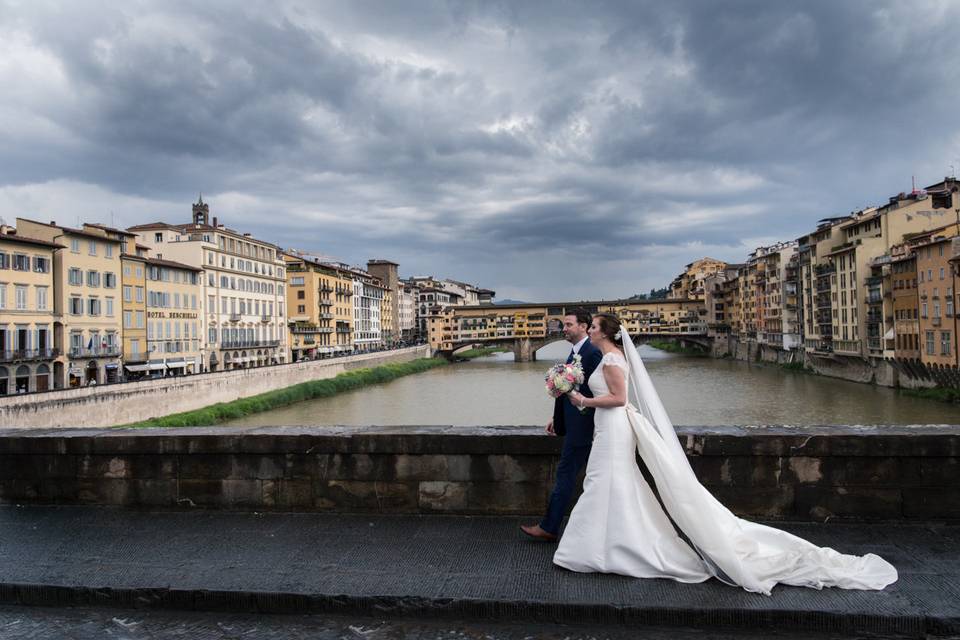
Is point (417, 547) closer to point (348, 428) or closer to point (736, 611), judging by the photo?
point (348, 428)

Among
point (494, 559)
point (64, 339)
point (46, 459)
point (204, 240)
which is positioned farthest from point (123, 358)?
point (494, 559)

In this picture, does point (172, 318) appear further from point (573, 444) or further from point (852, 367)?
point (573, 444)

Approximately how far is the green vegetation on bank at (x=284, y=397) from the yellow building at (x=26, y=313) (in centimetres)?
681

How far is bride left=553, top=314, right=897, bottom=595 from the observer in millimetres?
3789

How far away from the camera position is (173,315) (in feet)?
154

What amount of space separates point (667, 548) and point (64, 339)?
3945cm

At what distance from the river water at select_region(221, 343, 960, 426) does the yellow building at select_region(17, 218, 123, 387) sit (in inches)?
Answer: 358

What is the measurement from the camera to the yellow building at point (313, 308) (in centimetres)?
7106

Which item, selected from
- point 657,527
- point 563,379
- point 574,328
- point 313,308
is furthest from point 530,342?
point 657,527

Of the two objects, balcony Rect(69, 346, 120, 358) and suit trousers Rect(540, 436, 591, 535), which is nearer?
suit trousers Rect(540, 436, 591, 535)

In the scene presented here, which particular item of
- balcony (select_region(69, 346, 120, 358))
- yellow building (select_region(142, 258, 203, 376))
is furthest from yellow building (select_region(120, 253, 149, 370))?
balcony (select_region(69, 346, 120, 358))

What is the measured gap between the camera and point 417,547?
4496 mm

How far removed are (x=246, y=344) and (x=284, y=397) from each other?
15716mm

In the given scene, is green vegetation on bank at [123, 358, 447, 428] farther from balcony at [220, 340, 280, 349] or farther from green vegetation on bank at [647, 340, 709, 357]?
green vegetation on bank at [647, 340, 709, 357]
